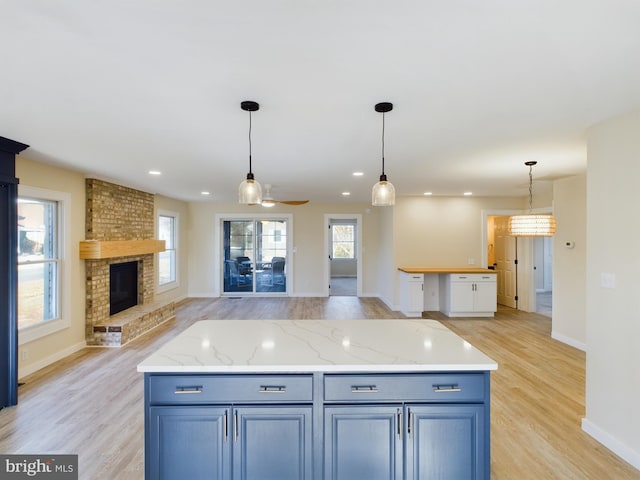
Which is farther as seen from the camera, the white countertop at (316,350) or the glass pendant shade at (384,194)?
the glass pendant shade at (384,194)

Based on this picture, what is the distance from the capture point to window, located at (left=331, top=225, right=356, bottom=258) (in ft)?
38.5

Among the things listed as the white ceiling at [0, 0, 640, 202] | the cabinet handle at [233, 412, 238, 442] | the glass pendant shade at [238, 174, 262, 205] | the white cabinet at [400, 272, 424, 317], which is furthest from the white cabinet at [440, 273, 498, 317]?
the cabinet handle at [233, 412, 238, 442]

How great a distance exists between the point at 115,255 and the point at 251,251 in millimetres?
3693

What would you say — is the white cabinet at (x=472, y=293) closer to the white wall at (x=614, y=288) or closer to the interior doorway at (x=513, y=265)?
the interior doorway at (x=513, y=265)

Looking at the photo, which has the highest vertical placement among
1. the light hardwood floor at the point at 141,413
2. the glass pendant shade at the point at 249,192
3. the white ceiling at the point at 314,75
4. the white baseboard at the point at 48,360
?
the white ceiling at the point at 314,75

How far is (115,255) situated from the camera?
4703 millimetres

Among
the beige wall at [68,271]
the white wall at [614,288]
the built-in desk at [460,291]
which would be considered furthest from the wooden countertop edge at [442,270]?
the beige wall at [68,271]

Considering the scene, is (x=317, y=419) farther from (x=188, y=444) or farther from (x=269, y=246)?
(x=269, y=246)

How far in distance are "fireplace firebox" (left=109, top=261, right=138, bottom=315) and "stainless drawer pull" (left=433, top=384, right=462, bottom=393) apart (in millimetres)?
5137

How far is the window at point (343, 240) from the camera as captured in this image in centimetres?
1173

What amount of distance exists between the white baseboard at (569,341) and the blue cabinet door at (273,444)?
14.9 feet

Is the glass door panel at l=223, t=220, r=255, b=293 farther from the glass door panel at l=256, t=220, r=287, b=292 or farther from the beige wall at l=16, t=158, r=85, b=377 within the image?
the beige wall at l=16, t=158, r=85, b=377

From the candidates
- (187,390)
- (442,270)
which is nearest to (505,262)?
(442,270)

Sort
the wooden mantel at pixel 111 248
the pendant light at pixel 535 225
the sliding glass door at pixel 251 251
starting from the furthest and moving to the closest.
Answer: the sliding glass door at pixel 251 251 < the wooden mantel at pixel 111 248 < the pendant light at pixel 535 225
